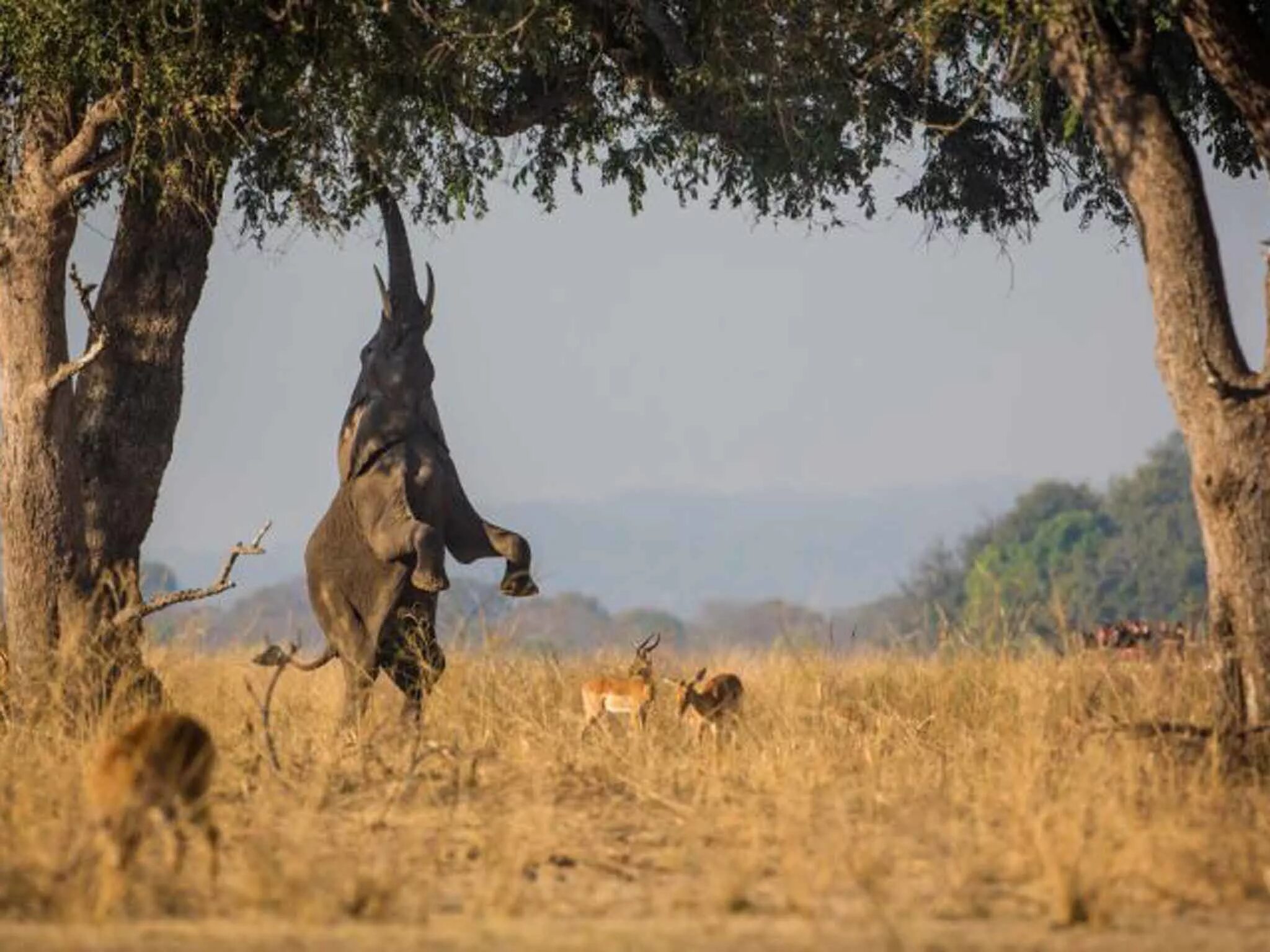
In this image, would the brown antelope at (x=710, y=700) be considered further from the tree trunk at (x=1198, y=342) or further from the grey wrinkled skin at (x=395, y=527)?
the tree trunk at (x=1198, y=342)

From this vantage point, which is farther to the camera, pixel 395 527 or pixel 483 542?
pixel 483 542

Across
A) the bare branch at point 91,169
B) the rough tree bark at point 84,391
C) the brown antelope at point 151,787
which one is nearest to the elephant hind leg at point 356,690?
the rough tree bark at point 84,391

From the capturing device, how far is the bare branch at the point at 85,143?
16234 millimetres

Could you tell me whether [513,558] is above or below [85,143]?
below

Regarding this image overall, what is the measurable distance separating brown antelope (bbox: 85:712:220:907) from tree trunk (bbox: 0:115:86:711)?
634 cm

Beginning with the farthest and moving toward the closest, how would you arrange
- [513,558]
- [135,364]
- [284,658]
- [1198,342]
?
[135,364], [513,558], [1198,342], [284,658]

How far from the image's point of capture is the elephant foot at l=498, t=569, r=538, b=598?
16.8 m

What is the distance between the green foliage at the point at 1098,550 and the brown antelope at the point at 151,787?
55296 millimetres

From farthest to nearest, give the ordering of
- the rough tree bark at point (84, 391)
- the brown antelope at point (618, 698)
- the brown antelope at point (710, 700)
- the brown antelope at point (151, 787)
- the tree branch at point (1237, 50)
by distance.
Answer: the rough tree bark at point (84, 391)
the brown antelope at point (618, 698)
the brown antelope at point (710, 700)
the tree branch at point (1237, 50)
the brown antelope at point (151, 787)

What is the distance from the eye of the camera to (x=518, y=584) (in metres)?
16.9

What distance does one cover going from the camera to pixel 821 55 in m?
16.6

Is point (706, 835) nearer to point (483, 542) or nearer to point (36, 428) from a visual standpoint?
point (483, 542)

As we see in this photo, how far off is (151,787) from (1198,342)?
657 cm

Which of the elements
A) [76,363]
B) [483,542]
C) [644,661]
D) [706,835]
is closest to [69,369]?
[76,363]
